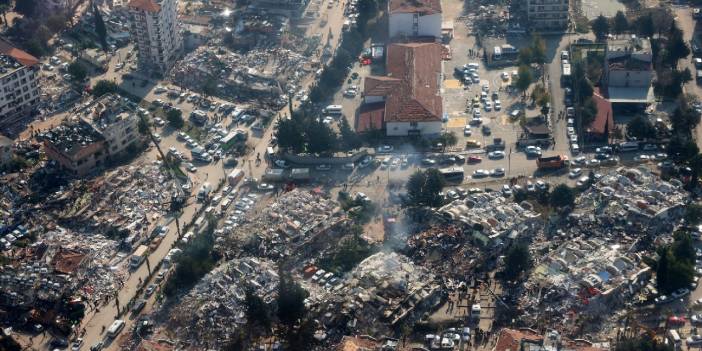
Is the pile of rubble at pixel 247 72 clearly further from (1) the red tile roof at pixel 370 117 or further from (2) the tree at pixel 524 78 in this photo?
(2) the tree at pixel 524 78

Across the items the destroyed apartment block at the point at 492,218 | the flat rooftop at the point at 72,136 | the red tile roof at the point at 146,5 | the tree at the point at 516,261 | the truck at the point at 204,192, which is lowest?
the tree at the point at 516,261

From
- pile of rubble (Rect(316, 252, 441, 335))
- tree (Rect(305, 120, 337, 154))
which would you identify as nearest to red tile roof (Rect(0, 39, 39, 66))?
tree (Rect(305, 120, 337, 154))

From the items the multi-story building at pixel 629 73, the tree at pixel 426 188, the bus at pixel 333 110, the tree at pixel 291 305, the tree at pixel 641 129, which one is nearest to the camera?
the tree at pixel 291 305

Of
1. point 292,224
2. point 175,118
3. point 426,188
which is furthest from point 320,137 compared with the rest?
point 175,118

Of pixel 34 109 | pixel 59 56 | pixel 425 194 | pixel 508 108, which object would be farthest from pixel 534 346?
pixel 59 56

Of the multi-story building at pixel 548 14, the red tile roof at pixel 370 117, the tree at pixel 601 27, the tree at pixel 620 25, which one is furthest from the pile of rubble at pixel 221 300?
the tree at pixel 620 25

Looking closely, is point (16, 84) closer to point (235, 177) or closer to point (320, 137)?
point (235, 177)

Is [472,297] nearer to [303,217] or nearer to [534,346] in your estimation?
[534,346]

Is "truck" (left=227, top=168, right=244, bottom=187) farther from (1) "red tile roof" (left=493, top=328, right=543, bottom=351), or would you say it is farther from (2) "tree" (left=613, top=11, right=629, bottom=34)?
(2) "tree" (left=613, top=11, right=629, bottom=34)
